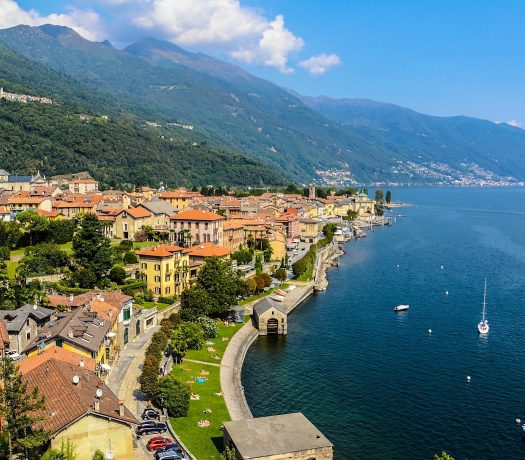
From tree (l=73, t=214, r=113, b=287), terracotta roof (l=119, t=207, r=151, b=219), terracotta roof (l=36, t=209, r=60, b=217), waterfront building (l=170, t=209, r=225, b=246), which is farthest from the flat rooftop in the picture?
terracotta roof (l=36, t=209, r=60, b=217)

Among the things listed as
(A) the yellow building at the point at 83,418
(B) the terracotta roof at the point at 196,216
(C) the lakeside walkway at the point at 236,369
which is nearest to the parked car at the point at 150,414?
(C) the lakeside walkway at the point at 236,369

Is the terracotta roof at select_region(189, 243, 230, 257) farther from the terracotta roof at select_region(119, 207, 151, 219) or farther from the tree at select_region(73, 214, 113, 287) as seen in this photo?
the terracotta roof at select_region(119, 207, 151, 219)

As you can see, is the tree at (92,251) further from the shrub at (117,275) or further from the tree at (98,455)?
the tree at (98,455)

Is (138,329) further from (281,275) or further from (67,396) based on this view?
(281,275)

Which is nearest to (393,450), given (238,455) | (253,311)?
(238,455)

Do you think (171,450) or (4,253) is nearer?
(171,450)

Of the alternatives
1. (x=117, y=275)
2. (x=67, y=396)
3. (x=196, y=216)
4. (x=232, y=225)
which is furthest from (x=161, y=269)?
(x=67, y=396)
